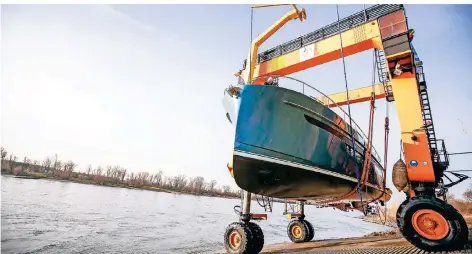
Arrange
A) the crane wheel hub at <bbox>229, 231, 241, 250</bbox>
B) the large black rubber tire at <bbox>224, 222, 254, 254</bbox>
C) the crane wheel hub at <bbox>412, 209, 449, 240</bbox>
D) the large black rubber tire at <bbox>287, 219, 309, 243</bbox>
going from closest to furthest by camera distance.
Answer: the crane wheel hub at <bbox>412, 209, 449, 240</bbox>
the large black rubber tire at <bbox>224, 222, 254, 254</bbox>
the crane wheel hub at <bbox>229, 231, 241, 250</bbox>
the large black rubber tire at <bbox>287, 219, 309, 243</bbox>

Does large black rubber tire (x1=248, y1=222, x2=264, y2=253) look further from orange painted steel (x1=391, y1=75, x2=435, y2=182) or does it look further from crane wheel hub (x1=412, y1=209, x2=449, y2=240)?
orange painted steel (x1=391, y1=75, x2=435, y2=182)

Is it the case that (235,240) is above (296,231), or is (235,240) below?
above

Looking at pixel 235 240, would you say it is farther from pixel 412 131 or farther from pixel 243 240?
pixel 412 131

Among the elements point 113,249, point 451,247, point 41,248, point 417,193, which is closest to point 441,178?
point 417,193

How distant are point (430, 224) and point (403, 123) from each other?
8.06 ft

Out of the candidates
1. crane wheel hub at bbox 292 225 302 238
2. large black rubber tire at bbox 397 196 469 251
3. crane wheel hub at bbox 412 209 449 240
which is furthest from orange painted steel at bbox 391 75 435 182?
crane wheel hub at bbox 292 225 302 238

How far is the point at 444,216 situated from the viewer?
193 inches

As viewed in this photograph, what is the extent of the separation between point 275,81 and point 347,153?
298cm

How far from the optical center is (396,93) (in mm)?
6465

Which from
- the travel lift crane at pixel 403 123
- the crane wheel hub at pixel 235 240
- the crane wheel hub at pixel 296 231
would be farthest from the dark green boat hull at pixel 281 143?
the crane wheel hub at pixel 296 231

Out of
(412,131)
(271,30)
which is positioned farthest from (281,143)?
(271,30)

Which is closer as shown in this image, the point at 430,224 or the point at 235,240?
the point at 430,224

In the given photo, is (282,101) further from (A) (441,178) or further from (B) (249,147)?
(A) (441,178)

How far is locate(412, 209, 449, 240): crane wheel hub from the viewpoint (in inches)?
193
